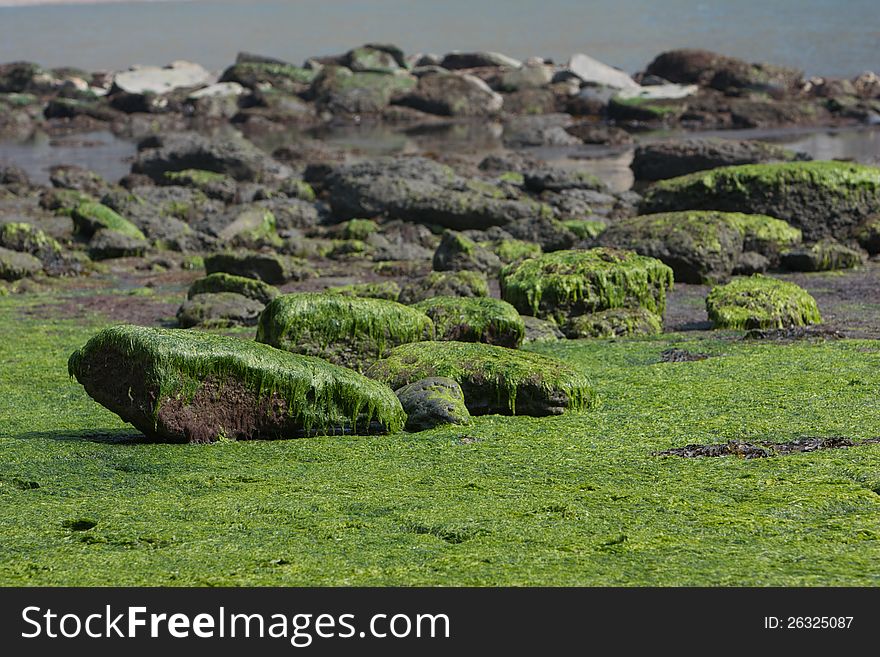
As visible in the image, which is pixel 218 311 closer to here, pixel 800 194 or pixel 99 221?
pixel 99 221

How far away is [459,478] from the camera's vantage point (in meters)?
9.59

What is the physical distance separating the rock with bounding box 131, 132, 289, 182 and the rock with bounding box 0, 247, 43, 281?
16.1 m

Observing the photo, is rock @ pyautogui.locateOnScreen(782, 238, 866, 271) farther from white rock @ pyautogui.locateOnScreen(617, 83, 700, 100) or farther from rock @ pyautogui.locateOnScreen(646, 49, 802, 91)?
rock @ pyautogui.locateOnScreen(646, 49, 802, 91)

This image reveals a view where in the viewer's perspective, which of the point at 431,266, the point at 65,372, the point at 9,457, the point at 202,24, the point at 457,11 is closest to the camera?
the point at 9,457

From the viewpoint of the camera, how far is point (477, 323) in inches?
598

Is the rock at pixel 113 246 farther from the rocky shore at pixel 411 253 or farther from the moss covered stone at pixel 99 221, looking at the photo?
the moss covered stone at pixel 99 221

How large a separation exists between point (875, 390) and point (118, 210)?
2330cm

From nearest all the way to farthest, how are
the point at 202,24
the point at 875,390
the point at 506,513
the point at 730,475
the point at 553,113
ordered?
the point at 506,513, the point at 730,475, the point at 875,390, the point at 553,113, the point at 202,24

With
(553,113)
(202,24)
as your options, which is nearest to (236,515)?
(553,113)

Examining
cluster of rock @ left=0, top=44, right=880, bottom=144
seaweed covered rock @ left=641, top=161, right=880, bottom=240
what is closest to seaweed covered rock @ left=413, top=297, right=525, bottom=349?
seaweed covered rock @ left=641, top=161, right=880, bottom=240

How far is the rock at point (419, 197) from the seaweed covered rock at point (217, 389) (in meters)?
19.3

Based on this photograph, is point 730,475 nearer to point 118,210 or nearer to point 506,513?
point 506,513

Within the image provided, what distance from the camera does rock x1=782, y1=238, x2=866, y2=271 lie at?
77.6 ft

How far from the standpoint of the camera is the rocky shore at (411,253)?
36.6 feet
